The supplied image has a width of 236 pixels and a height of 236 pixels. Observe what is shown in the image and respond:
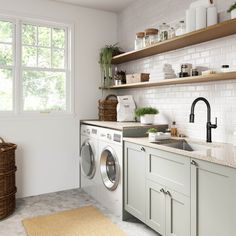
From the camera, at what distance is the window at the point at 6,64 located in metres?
3.51

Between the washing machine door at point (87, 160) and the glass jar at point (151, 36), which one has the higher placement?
the glass jar at point (151, 36)

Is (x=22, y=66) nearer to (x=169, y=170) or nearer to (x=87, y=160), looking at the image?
(x=87, y=160)

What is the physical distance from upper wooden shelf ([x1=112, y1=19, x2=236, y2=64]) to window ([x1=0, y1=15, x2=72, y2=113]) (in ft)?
3.52

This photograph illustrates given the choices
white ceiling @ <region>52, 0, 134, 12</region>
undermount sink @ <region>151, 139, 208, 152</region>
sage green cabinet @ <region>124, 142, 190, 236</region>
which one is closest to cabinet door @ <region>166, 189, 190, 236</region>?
sage green cabinet @ <region>124, 142, 190, 236</region>

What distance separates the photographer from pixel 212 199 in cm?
186

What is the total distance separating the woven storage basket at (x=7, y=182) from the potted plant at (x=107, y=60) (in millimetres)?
1774

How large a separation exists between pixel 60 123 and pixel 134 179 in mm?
→ 1621

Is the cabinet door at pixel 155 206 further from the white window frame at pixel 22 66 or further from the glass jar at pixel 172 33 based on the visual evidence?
the white window frame at pixel 22 66

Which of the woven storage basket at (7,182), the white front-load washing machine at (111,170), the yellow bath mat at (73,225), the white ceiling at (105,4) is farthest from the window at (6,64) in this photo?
the yellow bath mat at (73,225)

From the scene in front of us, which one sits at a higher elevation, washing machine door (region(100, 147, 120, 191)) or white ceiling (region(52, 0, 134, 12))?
white ceiling (region(52, 0, 134, 12))

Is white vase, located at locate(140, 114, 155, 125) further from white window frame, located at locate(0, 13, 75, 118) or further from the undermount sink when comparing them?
white window frame, located at locate(0, 13, 75, 118)

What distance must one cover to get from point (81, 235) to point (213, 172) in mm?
1499

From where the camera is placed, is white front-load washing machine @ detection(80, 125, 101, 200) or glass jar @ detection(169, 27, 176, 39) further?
white front-load washing machine @ detection(80, 125, 101, 200)

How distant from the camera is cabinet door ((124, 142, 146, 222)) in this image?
264cm
